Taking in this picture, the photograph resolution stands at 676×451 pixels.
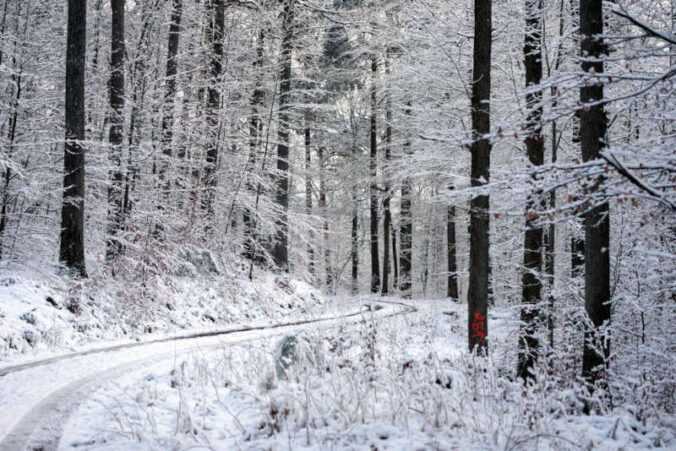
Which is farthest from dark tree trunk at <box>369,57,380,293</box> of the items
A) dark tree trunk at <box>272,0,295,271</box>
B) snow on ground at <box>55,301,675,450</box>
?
snow on ground at <box>55,301,675,450</box>

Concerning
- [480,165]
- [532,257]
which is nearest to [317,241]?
[532,257]

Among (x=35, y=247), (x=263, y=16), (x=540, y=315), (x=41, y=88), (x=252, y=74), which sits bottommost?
(x=540, y=315)

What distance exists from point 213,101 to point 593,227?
541 inches

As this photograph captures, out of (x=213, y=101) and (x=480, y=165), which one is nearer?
(x=480, y=165)

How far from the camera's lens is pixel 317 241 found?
78.7 ft

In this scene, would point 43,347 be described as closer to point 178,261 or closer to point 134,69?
point 178,261

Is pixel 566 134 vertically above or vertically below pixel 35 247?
above

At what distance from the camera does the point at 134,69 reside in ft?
44.9

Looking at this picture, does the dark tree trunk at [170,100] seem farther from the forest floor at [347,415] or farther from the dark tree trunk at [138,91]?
the forest floor at [347,415]

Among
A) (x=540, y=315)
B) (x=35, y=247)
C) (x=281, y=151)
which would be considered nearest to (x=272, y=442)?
(x=540, y=315)

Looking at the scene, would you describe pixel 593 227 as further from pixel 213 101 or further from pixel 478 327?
pixel 213 101

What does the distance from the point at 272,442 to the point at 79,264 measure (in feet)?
29.9

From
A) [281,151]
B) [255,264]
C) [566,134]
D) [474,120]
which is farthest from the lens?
[281,151]

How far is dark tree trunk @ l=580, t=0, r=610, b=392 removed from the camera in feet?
19.0
